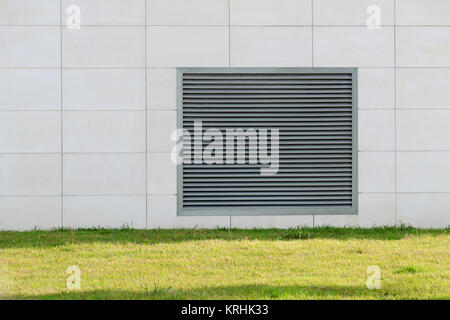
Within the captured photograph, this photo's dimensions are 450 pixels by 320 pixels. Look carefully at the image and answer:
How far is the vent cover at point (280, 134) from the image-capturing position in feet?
43.5

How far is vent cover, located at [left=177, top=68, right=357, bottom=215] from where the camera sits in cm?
1327

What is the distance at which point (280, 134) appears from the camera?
13.3 metres

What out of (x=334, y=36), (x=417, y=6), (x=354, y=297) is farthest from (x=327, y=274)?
(x=417, y=6)

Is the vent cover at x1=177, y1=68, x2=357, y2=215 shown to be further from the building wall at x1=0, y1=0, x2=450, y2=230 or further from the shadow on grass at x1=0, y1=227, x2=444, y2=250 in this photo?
the shadow on grass at x1=0, y1=227, x2=444, y2=250

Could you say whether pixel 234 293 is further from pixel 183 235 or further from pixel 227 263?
pixel 183 235

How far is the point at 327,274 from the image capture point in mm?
8922

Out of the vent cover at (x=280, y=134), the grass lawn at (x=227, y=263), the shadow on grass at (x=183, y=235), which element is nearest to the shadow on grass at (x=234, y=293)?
the grass lawn at (x=227, y=263)

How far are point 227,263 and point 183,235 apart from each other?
8.80 feet

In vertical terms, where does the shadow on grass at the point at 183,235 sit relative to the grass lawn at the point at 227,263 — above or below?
above

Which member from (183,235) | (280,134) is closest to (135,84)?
(280,134)

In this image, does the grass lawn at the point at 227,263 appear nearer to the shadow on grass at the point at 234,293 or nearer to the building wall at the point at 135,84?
the shadow on grass at the point at 234,293

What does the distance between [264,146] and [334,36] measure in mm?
2381

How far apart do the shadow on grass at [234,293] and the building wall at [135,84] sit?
5.32m

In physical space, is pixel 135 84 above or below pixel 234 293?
above
